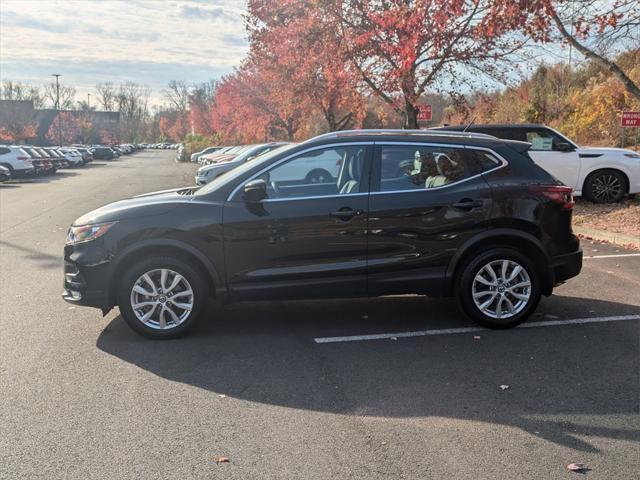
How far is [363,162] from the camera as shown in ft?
18.2

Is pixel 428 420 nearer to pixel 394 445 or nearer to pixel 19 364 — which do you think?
pixel 394 445

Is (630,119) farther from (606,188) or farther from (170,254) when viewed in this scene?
(170,254)

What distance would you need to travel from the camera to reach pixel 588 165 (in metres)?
12.6

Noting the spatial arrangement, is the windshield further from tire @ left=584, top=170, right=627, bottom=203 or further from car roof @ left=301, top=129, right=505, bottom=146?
tire @ left=584, top=170, right=627, bottom=203

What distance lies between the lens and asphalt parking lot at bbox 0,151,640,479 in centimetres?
340

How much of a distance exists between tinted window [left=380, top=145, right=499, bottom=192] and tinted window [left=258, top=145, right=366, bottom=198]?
0.81ft

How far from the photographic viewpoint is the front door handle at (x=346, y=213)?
5.38m

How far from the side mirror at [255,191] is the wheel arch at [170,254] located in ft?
2.14

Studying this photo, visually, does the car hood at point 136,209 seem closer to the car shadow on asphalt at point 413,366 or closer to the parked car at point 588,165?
the car shadow on asphalt at point 413,366

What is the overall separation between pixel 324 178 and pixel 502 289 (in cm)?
197

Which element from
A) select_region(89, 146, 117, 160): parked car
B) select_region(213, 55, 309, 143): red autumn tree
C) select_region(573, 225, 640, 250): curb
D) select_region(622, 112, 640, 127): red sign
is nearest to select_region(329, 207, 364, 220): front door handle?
select_region(573, 225, 640, 250): curb

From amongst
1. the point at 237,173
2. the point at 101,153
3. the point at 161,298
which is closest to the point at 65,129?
the point at 101,153

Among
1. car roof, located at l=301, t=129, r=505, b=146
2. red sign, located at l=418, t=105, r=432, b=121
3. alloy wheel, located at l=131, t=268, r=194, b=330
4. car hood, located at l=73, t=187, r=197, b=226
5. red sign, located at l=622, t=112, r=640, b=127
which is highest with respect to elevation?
Answer: red sign, located at l=418, t=105, r=432, b=121

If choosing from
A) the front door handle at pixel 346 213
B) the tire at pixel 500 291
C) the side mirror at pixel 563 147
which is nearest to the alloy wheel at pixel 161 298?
the front door handle at pixel 346 213
